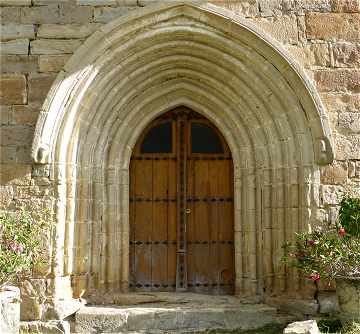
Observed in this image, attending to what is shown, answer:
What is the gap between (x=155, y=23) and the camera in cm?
599

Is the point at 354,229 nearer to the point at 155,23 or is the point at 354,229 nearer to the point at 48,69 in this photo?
the point at 155,23

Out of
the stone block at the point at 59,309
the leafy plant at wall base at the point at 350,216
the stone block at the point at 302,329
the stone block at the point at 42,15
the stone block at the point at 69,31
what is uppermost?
the stone block at the point at 42,15

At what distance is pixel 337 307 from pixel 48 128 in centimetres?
355

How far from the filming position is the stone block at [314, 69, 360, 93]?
5965mm

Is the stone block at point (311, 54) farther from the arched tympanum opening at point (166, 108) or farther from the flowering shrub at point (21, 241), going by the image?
the flowering shrub at point (21, 241)

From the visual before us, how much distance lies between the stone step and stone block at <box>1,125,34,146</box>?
192 centimetres

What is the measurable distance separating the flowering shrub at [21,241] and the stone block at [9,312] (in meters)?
0.31

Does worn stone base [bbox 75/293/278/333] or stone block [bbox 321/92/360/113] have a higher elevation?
stone block [bbox 321/92/360/113]

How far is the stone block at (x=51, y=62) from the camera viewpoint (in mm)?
5973

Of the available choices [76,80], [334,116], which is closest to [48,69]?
[76,80]

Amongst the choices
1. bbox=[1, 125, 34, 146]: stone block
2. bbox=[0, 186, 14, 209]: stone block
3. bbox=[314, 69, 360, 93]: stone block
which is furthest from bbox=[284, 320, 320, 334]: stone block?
bbox=[1, 125, 34, 146]: stone block

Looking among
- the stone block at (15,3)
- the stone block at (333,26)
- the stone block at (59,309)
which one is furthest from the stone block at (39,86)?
the stone block at (333,26)

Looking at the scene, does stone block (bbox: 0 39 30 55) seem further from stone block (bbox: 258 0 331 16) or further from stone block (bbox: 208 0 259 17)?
stone block (bbox: 258 0 331 16)

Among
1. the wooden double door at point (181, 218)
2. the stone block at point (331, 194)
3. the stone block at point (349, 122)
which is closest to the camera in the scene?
the stone block at point (331, 194)
